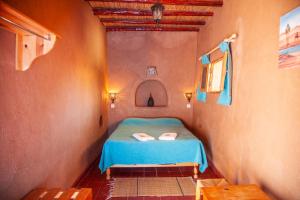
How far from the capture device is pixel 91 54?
3051 millimetres

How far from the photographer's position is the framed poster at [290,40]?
1.23 m

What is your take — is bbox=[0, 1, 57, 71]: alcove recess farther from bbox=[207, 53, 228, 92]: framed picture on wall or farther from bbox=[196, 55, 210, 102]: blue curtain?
bbox=[196, 55, 210, 102]: blue curtain

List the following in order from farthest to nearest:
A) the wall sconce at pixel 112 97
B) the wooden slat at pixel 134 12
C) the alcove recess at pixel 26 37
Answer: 1. the wall sconce at pixel 112 97
2. the wooden slat at pixel 134 12
3. the alcove recess at pixel 26 37

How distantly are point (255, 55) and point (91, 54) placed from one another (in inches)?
92.7

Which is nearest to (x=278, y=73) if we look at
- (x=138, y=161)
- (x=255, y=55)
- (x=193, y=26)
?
(x=255, y=55)

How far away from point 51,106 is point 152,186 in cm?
158

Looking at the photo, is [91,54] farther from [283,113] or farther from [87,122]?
[283,113]

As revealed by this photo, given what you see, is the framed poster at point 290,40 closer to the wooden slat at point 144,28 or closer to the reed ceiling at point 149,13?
the reed ceiling at point 149,13

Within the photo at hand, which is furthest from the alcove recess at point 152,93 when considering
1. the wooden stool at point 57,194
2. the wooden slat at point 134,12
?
the wooden stool at point 57,194

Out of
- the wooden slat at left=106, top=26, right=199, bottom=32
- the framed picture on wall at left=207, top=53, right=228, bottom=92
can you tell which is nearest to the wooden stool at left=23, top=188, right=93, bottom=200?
the framed picture on wall at left=207, top=53, right=228, bottom=92

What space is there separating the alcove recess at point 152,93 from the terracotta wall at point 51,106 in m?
1.57

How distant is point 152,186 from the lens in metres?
2.43

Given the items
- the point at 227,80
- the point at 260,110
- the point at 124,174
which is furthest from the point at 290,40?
the point at 124,174

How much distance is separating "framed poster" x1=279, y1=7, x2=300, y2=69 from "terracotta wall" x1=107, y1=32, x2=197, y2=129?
2927mm
